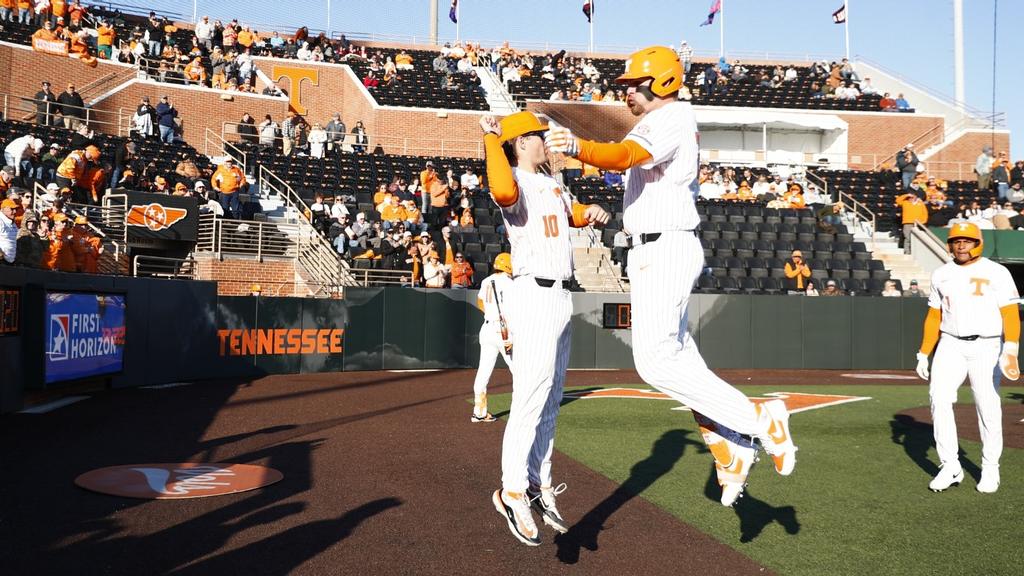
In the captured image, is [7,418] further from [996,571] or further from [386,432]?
[996,571]

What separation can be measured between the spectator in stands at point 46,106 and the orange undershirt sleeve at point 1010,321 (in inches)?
883

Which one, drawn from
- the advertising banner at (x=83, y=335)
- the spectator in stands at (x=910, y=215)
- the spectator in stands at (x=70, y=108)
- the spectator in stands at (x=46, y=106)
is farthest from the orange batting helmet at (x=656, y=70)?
the spectator in stands at (x=910, y=215)

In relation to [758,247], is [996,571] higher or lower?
lower

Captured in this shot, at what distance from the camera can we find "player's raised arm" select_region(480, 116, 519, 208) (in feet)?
15.3

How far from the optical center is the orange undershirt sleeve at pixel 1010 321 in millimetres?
7083

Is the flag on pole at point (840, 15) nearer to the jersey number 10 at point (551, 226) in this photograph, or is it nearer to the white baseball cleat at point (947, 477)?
the white baseball cleat at point (947, 477)

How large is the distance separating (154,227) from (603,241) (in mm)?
11830

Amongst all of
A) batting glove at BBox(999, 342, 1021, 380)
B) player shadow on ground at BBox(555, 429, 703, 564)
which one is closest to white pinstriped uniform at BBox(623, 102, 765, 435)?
player shadow on ground at BBox(555, 429, 703, 564)

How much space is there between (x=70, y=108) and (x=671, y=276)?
2371cm

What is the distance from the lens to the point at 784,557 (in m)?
5.05

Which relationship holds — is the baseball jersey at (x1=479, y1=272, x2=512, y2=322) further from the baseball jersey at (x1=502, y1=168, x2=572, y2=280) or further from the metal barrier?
the metal barrier

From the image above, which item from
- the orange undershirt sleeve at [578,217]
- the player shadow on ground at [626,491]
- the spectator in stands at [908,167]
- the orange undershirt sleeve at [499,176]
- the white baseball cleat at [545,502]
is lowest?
the player shadow on ground at [626,491]

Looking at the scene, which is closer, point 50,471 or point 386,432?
point 50,471

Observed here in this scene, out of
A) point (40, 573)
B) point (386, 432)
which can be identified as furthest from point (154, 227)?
point (40, 573)
